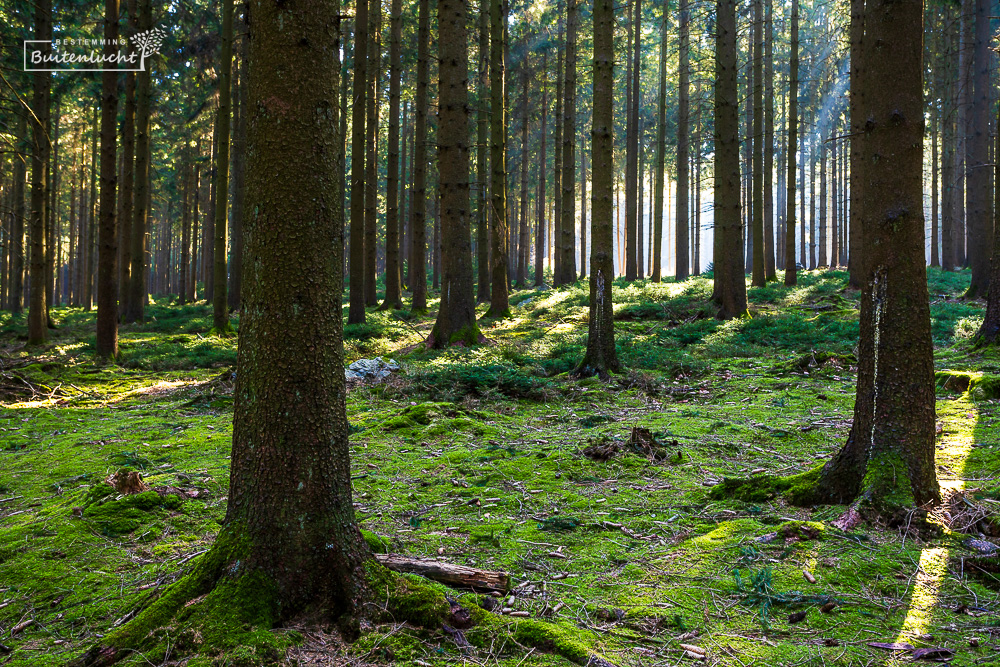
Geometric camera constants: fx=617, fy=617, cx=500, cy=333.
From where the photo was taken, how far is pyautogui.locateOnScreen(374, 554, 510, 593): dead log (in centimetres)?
340

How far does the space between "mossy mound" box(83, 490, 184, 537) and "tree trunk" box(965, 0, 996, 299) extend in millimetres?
19157

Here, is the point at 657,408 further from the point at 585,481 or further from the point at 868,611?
the point at 868,611

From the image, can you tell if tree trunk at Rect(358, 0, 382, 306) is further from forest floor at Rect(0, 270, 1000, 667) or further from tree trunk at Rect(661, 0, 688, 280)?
forest floor at Rect(0, 270, 1000, 667)

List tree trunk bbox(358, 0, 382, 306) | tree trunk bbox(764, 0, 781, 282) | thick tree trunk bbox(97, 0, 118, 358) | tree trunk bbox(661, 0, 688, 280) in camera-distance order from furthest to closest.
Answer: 1. tree trunk bbox(661, 0, 688, 280)
2. tree trunk bbox(764, 0, 781, 282)
3. tree trunk bbox(358, 0, 382, 306)
4. thick tree trunk bbox(97, 0, 118, 358)

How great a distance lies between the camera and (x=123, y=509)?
4.52 m

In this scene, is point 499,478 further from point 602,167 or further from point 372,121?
point 372,121

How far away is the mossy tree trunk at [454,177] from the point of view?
1295 centimetres

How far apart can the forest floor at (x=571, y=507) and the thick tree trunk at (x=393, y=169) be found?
9752 mm

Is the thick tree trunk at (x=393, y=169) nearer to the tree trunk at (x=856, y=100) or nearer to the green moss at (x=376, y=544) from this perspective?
the tree trunk at (x=856, y=100)

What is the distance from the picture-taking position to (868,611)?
10.1 ft

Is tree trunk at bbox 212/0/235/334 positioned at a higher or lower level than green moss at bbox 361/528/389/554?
higher

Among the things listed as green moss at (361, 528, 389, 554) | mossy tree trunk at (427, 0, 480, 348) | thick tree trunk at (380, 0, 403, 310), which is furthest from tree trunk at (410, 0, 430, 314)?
green moss at (361, 528, 389, 554)

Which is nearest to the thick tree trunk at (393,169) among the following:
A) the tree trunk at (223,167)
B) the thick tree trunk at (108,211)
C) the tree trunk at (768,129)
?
the tree trunk at (223,167)

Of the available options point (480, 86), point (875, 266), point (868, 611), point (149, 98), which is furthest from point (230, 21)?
point (868, 611)
